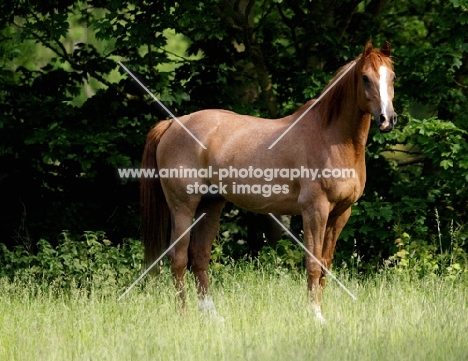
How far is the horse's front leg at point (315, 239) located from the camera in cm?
664

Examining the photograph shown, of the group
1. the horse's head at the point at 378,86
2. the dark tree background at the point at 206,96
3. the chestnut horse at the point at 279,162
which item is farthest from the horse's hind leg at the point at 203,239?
the horse's head at the point at 378,86

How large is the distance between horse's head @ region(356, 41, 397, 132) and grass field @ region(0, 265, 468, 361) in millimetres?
1428

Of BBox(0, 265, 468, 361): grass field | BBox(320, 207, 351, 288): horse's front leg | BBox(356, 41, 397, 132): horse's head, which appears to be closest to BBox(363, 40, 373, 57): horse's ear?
BBox(356, 41, 397, 132): horse's head

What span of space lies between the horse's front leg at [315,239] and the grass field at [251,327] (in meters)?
0.17

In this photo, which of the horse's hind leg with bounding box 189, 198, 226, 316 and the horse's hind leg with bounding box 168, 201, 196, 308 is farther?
the horse's hind leg with bounding box 189, 198, 226, 316

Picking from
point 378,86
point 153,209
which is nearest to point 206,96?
point 153,209

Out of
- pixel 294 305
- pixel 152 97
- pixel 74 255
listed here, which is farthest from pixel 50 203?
pixel 294 305

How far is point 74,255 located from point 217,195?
6.94 ft

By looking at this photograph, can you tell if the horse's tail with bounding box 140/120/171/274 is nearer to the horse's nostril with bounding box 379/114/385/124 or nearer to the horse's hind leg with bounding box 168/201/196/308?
the horse's hind leg with bounding box 168/201/196/308

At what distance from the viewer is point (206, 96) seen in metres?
9.45

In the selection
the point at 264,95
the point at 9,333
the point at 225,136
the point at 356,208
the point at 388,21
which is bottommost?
the point at 9,333

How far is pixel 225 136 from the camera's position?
7406mm

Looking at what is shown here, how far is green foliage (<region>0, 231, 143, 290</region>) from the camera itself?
28.7 feet

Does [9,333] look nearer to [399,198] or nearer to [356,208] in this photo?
[356,208]
